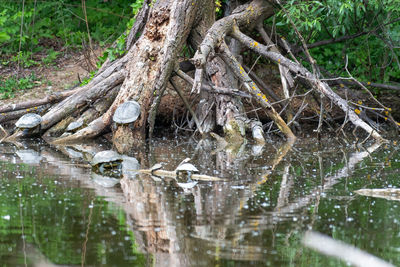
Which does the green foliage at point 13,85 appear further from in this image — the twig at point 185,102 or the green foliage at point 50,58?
the twig at point 185,102

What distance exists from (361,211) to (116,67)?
6.78 meters

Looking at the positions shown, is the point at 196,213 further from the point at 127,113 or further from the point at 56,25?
the point at 56,25

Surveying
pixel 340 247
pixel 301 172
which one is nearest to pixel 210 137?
pixel 301 172

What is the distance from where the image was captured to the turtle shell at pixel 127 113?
30.3 ft

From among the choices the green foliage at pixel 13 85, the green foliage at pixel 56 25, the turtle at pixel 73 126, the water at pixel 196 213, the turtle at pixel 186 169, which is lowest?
the water at pixel 196 213

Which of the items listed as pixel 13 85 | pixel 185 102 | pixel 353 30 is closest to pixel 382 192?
pixel 185 102

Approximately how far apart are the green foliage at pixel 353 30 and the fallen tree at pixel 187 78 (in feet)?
2.66

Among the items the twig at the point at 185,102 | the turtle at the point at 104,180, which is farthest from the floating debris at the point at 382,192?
the twig at the point at 185,102

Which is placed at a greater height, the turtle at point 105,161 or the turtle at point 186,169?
the turtle at point 105,161

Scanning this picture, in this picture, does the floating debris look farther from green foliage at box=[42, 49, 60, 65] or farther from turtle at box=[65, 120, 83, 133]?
green foliage at box=[42, 49, 60, 65]

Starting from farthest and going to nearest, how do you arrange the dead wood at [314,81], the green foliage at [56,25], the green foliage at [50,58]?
the green foliage at [56,25] < the green foliage at [50,58] < the dead wood at [314,81]

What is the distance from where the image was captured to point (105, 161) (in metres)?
6.89

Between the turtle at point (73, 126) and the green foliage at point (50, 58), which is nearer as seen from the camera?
the turtle at point (73, 126)

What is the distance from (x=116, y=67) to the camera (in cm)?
1072
